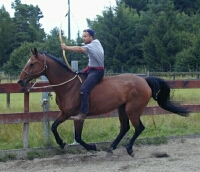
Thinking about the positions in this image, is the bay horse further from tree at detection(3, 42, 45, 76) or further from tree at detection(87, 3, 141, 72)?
tree at detection(87, 3, 141, 72)

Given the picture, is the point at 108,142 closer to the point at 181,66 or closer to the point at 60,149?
the point at 60,149

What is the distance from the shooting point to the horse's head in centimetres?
752

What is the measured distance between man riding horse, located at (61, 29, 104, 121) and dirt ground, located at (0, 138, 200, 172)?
2.62ft

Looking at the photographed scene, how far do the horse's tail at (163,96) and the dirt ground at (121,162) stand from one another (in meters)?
0.76

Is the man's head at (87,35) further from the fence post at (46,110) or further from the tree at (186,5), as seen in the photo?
the tree at (186,5)

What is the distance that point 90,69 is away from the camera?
311 inches

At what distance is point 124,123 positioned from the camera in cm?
844

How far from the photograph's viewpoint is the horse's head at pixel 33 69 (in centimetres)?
752

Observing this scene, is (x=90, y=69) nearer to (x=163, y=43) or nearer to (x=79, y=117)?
(x=79, y=117)

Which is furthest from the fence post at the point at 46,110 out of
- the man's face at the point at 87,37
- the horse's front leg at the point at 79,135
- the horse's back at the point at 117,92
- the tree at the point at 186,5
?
the tree at the point at 186,5

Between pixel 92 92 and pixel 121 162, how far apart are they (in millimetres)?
1368

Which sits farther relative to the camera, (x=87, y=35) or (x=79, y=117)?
(x=87, y=35)

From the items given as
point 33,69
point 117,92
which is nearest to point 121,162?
point 117,92

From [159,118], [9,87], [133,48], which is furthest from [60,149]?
[133,48]
